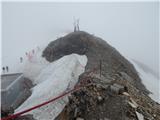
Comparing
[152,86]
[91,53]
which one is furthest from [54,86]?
[152,86]

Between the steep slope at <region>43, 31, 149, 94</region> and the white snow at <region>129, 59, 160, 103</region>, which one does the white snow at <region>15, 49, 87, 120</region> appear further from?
the white snow at <region>129, 59, 160, 103</region>

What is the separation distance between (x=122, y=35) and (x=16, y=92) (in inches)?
1941

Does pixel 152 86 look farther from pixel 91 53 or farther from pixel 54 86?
pixel 54 86

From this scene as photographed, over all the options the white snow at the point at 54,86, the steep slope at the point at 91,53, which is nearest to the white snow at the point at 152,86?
the steep slope at the point at 91,53

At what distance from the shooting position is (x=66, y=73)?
9.67m

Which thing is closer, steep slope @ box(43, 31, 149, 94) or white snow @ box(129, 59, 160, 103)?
white snow @ box(129, 59, 160, 103)

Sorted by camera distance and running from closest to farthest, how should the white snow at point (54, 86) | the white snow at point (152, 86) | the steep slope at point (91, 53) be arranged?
the white snow at point (54, 86) → the white snow at point (152, 86) → the steep slope at point (91, 53)

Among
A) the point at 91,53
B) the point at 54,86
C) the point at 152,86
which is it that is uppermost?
the point at 91,53

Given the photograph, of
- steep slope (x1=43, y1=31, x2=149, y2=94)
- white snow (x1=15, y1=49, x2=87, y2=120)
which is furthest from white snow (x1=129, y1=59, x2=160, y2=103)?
white snow (x1=15, y1=49, x2=87, y2=120)

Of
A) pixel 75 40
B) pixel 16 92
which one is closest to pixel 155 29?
pixel 75 40

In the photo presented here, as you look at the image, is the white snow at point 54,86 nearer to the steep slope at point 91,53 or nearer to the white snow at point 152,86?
the steep slope at point 91,53

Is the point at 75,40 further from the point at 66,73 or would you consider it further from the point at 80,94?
the point at 80,94

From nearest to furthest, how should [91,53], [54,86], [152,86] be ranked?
[54,86], [91,53], [152,86]

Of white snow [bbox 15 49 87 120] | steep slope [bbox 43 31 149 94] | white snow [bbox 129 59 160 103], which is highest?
steep slope [bbox 43 31 149 94]
